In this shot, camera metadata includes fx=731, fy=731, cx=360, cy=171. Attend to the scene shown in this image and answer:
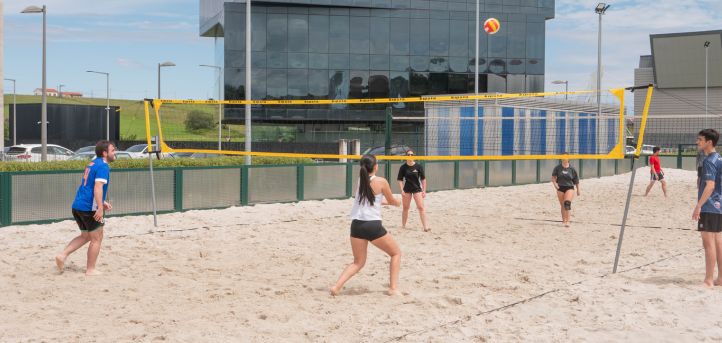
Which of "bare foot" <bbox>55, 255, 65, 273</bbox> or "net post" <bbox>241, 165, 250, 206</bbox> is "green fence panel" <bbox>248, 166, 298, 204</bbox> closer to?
"net post" <bbox>241, 165, 250, 206</bbox>

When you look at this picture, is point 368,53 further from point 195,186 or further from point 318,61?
point 195,186

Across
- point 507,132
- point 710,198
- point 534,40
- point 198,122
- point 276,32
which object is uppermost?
point 534,40

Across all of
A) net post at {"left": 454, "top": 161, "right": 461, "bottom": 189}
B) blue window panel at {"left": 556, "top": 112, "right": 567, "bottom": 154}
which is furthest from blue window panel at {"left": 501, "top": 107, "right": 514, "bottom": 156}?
net post at {"left": 454, "top": 161, "right": 461, "bottom": 189}

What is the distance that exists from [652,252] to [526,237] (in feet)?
6.76

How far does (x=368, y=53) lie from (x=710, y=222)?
3541 cm

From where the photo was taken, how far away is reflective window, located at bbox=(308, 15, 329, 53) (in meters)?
40.9

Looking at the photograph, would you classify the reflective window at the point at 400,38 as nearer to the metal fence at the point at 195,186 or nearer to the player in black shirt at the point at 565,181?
the metal fence at the point at 195,186

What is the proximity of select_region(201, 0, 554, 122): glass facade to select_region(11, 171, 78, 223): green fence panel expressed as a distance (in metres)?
27.6

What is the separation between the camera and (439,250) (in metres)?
10.1

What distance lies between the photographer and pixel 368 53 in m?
41.9

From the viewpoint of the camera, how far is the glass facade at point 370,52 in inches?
1580

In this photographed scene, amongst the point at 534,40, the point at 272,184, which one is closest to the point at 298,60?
the point at 534,40

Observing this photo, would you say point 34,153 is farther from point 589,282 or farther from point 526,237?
point 589,282

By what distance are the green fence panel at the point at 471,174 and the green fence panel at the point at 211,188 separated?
8360 millimetres
